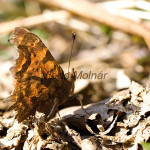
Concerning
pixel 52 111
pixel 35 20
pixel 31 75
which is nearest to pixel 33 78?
pixel 31 75

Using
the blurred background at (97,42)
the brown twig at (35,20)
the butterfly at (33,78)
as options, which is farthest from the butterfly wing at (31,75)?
the brown twig at (35,20)

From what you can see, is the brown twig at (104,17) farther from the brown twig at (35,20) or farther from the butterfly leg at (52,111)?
the butterfly leg at (52,111)

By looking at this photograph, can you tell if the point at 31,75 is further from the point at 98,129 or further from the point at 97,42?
the point at 97,42

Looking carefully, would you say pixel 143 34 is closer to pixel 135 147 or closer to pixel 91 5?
pixel 91 5

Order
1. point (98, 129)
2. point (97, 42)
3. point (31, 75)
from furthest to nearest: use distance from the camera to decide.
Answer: point (97, 42), point (31, 75), point (98, 129)

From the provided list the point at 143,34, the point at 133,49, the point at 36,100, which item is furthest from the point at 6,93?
the point at 133,49

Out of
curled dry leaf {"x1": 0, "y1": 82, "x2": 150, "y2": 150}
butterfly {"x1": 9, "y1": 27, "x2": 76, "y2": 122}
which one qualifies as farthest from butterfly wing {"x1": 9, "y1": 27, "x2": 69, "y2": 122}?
curled dry leaf {"x1": 0, "y1": 82, "x2": 150, "y2": 150}

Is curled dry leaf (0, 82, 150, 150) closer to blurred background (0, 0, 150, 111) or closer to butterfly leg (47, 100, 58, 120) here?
butterfly leg (47, 100, 58, 120)
